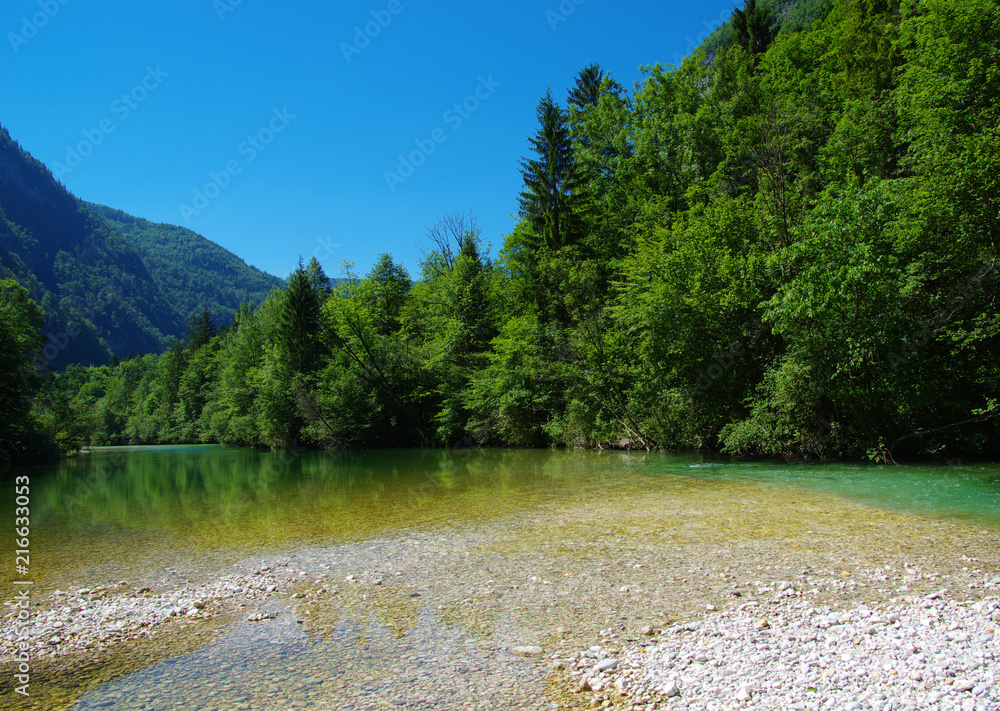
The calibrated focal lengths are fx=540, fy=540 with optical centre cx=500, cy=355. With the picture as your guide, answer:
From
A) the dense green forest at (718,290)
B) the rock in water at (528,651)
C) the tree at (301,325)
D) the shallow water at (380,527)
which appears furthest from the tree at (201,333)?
the rock in water at (528,651)

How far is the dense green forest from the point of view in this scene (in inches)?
698

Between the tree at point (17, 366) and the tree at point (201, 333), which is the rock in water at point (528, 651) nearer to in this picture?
the tree at point (17, 366)

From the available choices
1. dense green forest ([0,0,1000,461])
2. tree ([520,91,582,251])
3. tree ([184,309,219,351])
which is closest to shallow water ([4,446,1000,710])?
dense green forest ([0,0,1000,461])

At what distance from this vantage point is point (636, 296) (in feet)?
87.1

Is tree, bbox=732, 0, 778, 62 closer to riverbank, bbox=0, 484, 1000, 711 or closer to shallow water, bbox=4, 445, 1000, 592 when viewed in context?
shallow water, bbox=4, 445, 1000, 592

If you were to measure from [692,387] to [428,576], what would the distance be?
1933 centimetres

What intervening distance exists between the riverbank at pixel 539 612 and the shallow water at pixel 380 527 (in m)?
0.05

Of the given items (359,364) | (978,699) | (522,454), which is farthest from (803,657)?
(359,364)

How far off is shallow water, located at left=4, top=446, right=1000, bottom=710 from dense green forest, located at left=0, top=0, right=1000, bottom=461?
2.97 meters

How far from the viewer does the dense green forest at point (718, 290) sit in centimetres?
1773

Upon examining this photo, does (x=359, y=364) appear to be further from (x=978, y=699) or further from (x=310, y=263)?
(x=978, y=699)

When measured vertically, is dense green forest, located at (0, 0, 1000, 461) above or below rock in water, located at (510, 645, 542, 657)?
above

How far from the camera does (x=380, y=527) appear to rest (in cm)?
1158

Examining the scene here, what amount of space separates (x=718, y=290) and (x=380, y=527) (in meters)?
18.5
